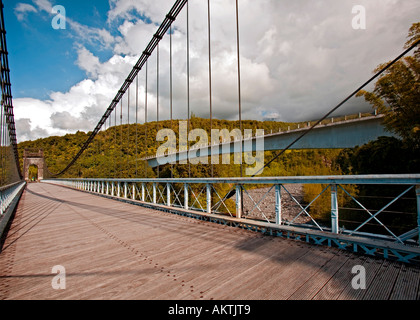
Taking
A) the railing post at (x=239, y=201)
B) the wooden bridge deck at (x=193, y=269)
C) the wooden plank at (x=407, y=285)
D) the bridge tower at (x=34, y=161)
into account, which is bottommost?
the wooden bridge deck at (x=193, y=269)

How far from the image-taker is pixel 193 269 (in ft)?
8.50

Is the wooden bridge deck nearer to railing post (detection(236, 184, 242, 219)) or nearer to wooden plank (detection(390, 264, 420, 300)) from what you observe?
wooden plank (detection(390, 264, 420, 300))

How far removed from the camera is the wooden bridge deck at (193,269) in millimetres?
2055

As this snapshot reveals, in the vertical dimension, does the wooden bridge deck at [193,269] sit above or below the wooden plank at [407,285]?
below

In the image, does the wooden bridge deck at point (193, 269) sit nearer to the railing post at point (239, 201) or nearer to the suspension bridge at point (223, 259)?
the suspension bridge at point (223, 259)

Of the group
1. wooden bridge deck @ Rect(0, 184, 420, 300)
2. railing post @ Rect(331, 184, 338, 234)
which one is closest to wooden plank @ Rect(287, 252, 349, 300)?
wooden bridge deck @ Rect(0, 184, 420, 300)

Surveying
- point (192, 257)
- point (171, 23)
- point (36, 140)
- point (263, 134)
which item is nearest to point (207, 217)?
point (192, 257)

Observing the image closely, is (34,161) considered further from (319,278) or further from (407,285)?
(407,285)

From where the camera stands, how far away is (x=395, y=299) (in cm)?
185

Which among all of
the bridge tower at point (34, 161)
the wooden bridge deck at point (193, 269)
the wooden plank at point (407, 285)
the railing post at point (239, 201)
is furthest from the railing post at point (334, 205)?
the bridge tower at point (34, 161)

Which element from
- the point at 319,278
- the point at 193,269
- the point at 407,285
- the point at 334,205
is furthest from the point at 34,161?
the point at 407,285

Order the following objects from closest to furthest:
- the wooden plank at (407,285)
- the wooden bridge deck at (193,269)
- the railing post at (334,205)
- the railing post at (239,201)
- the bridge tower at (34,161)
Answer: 1. the wooden plank at (407,285)
2. the wooden bridge deck at (193,269)
3. the railing post at (334,205)
4. the railing post at (239,201)
5. the bridge tower at (34,161)

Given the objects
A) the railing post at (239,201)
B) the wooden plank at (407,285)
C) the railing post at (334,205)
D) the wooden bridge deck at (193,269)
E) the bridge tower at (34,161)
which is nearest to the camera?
the wooden plank at (407,285)
